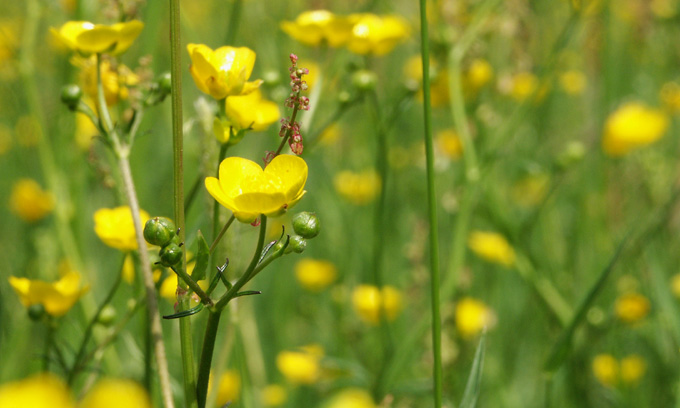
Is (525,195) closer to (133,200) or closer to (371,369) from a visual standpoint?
(371,369)

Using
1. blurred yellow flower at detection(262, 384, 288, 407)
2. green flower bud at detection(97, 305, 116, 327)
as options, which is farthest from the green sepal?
blurred yellow flower at detection(262, 384, 288, 407)

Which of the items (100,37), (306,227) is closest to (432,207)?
(306,227)

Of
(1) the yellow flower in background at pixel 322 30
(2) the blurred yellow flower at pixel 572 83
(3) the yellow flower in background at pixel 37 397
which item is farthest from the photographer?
(2) the blurred yellow flower at pixel 572 83

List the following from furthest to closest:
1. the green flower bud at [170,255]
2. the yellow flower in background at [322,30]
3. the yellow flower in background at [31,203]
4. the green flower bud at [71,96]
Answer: the yellow flower in background at [31,203] → the yellow flower in background at [322,30] → the green flower bud at [71,96] → the green flower bud at [170,255]

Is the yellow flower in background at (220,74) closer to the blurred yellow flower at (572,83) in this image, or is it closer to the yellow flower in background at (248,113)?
the yellow flower in background at (248,113)

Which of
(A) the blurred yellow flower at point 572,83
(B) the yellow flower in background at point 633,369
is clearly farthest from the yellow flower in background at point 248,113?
(A) the blurred yellow flower at point 572,83

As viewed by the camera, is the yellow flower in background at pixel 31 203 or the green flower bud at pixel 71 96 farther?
the yellow flower in background at pixel 31 203

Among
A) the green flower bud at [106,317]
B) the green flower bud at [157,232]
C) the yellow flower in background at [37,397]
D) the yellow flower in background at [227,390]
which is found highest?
the yellow flower in background at [37,397]
